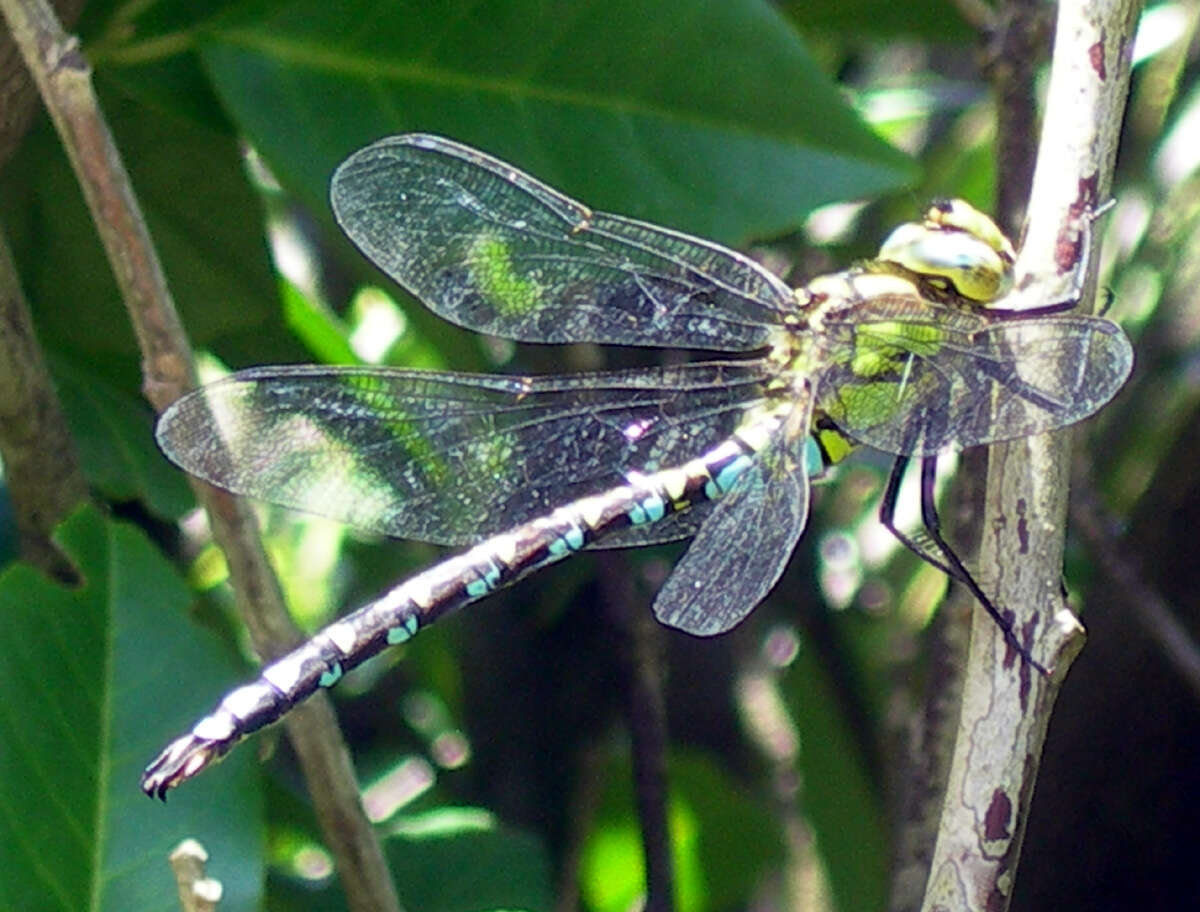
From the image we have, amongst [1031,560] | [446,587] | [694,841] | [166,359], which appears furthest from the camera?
[694,841]

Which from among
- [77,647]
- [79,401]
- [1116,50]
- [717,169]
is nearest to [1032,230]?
[1116,50]

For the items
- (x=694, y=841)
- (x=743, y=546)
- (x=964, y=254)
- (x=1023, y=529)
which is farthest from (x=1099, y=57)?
(x=694, y=841)

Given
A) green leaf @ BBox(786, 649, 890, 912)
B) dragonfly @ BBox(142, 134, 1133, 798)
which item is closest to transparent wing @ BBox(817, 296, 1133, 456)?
dragonfly @ BBox(142, 134, 1133, 798)

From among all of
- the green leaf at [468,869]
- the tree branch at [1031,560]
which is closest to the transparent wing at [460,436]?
the green leaf at [468,869]

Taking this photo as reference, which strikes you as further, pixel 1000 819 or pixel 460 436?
pixel 460 436

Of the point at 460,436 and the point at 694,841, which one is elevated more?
the point at 460,436

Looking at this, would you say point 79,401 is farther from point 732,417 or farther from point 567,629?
point 567,629

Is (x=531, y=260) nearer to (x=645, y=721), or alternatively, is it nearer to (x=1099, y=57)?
(x=645, y=721)

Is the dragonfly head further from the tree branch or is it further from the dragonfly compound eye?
the tree branch
